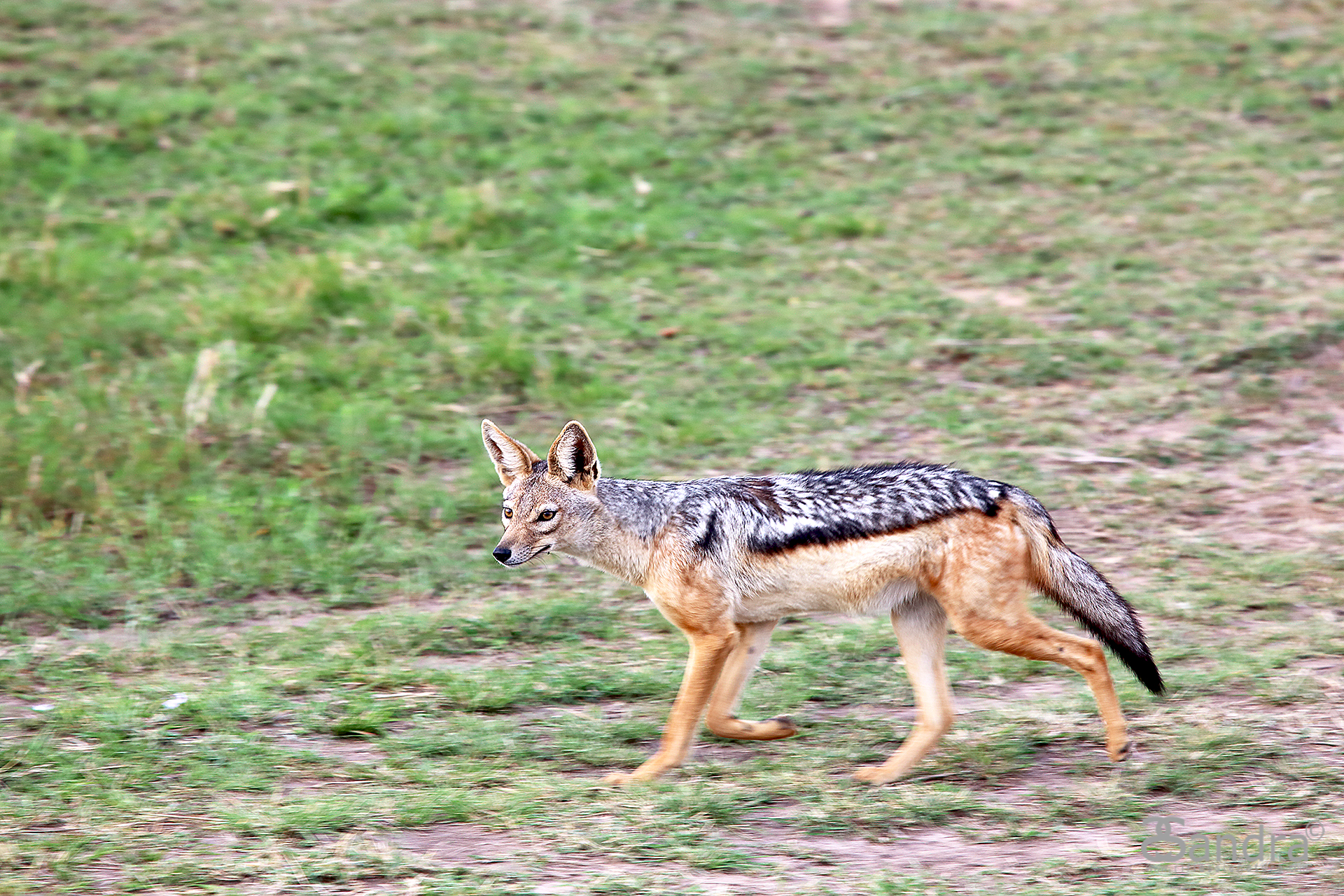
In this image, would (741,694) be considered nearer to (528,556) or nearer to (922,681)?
(922,681)

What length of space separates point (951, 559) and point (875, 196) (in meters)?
7.27

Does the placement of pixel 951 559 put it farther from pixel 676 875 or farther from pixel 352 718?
pixel 352 718

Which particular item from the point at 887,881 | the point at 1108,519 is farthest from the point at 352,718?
the point at 1108,519

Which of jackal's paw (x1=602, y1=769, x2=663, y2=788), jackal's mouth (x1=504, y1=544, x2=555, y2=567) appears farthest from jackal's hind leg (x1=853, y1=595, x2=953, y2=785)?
jackal's mouth (x1=504, y1=544, x2=555, y2=567)

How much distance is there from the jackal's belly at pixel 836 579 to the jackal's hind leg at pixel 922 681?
0.36 ft

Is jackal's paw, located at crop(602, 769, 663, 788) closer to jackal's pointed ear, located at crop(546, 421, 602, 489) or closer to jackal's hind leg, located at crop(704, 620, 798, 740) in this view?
jackal's hind leg, located at crop(704, 620, 798, 740)

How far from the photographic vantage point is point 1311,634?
6.67 m

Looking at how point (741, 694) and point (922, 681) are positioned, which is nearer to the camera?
point (922, 681)

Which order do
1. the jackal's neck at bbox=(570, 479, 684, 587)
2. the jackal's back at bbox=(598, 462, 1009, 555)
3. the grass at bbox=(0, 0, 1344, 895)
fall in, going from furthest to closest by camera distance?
the jackal's neck at bbox=(570, 479, 684, 587), the jackal's back at bbox=(598, 462, 1009, 555), the grass at bbox=(0, 0, 1344, 895)

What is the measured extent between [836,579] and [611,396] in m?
4.09

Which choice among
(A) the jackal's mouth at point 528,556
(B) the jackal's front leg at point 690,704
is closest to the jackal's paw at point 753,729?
(B) the jackal's front leg at point 690,704

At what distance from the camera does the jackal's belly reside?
571cm

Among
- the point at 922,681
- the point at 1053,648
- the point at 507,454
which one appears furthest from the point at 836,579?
the point at 507,454

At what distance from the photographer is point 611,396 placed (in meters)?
9.65
